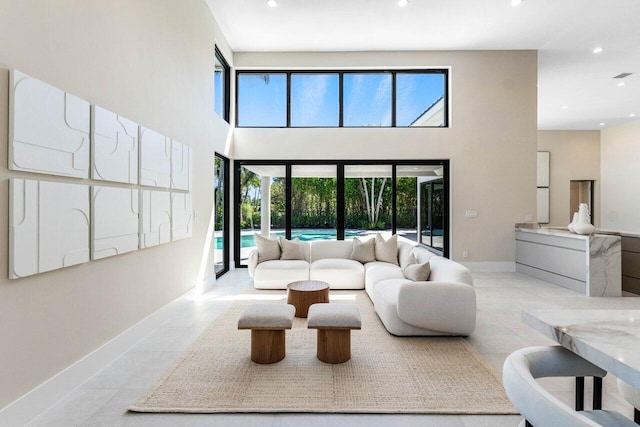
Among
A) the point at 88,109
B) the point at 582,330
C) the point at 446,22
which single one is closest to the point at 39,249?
the point at 88,109

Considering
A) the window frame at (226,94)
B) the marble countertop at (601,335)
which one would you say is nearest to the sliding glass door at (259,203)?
the window frame at (226,94)

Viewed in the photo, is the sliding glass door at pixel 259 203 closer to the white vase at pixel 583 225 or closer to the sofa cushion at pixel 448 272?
the sofa cushion at pixel 448 272

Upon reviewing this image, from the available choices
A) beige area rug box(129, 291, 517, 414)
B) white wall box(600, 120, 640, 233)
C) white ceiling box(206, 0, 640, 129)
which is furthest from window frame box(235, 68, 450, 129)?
white wall box(600, 120, 640, 233)

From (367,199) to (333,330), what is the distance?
4651 mm

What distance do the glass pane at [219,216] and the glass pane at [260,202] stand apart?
467mm

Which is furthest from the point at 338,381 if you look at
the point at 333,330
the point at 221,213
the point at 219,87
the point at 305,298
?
the point at 219,87

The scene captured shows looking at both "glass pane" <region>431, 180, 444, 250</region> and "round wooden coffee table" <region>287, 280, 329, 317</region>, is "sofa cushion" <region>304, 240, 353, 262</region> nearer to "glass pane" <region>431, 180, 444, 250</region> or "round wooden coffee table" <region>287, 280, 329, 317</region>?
"round wooden coffee table" <region>287, 280, 329, 317</region>

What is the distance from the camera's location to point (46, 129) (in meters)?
2.25

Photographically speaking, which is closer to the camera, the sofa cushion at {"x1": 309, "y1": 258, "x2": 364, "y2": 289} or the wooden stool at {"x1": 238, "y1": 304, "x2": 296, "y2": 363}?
the wooden stool at {"x1": 238, "y1": 304, "x2": 296, "y2": 363}

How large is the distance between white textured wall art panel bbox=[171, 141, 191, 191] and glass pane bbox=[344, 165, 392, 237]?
11.5 feet

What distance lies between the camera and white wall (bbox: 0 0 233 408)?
81.7 inches

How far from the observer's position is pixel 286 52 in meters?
7.16

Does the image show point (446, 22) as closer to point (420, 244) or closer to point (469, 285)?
point (420, 244)

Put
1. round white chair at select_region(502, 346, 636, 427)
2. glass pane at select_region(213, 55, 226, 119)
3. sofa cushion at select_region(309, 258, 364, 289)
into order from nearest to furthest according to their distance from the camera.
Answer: round white chair at select_region(502, 346, 636, 427) → sofa cushion at select_region(309, 258, 364, 289) → glass pane at select_region(213, 55, 226, 119)
